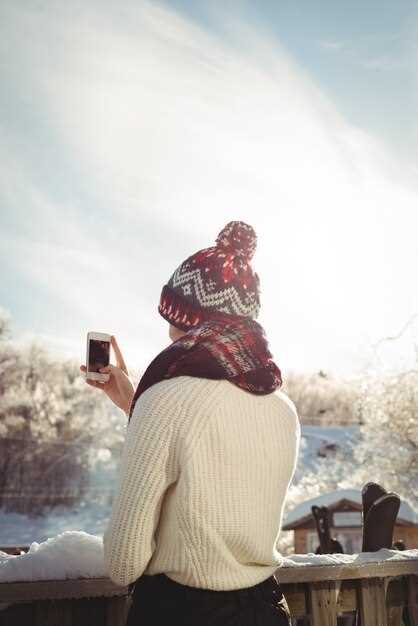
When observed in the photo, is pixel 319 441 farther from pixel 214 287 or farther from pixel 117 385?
pixel 214 287

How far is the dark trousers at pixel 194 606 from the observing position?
1.46 m

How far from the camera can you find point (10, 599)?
5.64 ft

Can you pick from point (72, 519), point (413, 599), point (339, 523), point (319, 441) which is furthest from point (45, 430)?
point (413, 599)

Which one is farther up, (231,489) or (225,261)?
(225,261)

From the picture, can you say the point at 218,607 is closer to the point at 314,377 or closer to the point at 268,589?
the point at 268,589

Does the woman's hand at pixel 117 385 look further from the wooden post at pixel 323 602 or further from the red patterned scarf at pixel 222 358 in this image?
the wooden post at pixel 323 602

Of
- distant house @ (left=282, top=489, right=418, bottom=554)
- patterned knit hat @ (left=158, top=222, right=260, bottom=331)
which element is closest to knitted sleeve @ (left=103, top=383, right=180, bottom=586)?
patterned knit hat @ (left=158, top=222, right=260, bottom=331)

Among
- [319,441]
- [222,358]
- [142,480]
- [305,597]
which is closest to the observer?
[142,480]

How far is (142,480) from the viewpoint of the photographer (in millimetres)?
1396

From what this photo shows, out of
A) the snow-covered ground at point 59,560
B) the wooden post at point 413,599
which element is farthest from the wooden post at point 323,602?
the snow-covered ground at point 59,560

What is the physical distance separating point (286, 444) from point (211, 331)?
0.36 metres

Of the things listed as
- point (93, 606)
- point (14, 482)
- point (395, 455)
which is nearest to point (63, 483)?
point (14, 482)

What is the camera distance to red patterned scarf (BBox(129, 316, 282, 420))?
4.91 ft

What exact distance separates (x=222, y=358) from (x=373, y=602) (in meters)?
1.52
